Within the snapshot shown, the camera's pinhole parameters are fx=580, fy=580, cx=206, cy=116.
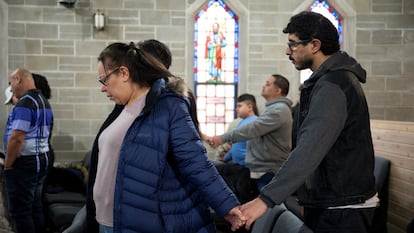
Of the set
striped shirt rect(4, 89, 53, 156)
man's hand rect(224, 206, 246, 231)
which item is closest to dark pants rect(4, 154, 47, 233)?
striped shirt rect(4, 89, 53, 156)

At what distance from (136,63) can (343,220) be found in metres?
0.91

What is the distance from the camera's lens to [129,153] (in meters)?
1.90

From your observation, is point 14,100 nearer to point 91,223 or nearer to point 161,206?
point 91,223

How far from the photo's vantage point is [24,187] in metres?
4.17

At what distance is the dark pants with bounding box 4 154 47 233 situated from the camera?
13.7 ft

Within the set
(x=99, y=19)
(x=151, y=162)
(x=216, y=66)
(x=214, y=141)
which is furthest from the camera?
(x=216, y=66)

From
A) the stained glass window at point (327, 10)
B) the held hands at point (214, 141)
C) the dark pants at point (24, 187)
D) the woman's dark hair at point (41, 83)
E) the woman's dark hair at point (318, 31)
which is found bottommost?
the dark pants at point (24, 187)

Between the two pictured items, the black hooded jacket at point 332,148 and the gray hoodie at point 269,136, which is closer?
the black hooded jacket at point 332,148

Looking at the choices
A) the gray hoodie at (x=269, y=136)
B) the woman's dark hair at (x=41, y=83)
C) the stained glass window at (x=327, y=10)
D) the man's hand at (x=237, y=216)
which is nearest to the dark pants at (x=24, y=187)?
the woman's dark hair at (x=41, y=83)

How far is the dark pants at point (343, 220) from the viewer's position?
2.01m

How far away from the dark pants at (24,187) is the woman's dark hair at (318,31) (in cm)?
270

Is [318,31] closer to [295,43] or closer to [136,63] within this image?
[295,43]

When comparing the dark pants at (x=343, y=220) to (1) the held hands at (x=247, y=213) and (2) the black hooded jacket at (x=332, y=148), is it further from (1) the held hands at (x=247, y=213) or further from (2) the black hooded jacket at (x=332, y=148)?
(1) the held hands at (x=247, y=213)


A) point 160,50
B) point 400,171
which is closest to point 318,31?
point 160,50
